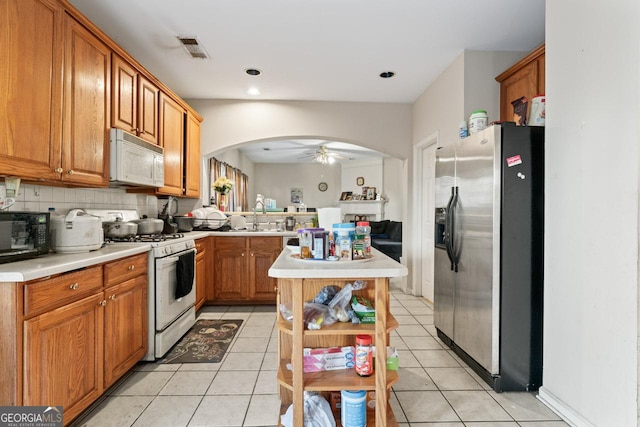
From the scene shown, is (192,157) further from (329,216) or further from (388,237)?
Result: (388,237)

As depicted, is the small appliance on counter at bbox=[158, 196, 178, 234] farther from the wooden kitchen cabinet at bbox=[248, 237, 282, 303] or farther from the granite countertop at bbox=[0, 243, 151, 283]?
the granite countertop at bbox=[0, 243, 151, 283]

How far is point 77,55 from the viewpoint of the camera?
2107 mm

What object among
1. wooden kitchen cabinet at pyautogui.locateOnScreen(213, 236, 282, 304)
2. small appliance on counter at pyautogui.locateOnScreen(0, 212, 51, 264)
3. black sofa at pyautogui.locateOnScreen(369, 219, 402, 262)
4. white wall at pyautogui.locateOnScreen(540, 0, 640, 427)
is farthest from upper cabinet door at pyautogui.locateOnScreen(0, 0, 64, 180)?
black sofa at pyautogui.locateOnScreen(369, 219, 402, 262)

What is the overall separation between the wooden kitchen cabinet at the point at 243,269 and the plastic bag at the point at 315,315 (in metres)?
2.26

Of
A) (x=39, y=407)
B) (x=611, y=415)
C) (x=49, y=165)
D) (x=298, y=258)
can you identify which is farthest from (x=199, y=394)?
(x=611, y=415)

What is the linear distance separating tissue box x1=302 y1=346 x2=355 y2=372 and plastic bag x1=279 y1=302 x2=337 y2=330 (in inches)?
7.7

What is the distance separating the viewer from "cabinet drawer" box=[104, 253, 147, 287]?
79.0 inches

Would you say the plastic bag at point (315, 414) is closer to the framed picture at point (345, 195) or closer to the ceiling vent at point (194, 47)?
the ceiling vent at point (194, 47)

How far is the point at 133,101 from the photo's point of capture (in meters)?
2.80

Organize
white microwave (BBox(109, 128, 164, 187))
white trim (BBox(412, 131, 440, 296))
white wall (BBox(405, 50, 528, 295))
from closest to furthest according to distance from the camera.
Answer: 1. white microwave (BBox(109, 128, 164, 187))
2. white wall (BBox(405, 50, 528, 295))
3. white trim (BBox(412, 131, 440, 296))

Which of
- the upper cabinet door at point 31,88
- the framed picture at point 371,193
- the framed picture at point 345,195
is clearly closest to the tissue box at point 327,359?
the upper cabinet door at point 31,88

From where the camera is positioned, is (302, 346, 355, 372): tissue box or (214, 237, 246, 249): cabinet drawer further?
(214, 237, 246, 249): cabinet drawer

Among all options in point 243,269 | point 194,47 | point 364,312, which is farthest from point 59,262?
point 243,269

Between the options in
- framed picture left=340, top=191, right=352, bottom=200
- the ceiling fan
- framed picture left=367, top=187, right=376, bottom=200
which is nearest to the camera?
the ceiling fan
